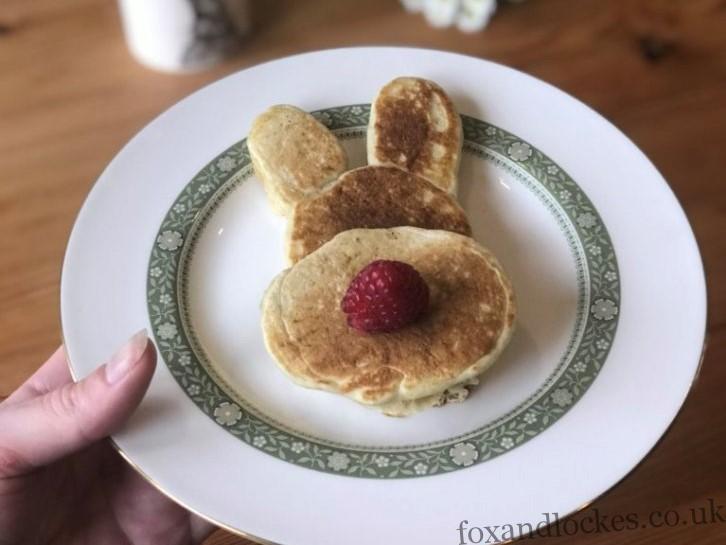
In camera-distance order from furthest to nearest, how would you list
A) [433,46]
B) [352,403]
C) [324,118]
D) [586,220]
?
1. [433,46]
2. [324,118]
3. [586,220]
4. [352,403]

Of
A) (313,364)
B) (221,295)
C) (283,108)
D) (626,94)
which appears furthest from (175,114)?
(626,94)

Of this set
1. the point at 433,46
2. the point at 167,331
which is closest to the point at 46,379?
the point at 167,331

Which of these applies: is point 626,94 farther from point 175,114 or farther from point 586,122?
point 175,114

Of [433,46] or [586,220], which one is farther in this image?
[433,46]

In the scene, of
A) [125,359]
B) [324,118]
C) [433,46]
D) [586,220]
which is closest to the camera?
[125,359]

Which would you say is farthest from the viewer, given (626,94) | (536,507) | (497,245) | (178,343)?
(626,94)

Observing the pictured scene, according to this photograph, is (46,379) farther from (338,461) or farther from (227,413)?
(338,461)

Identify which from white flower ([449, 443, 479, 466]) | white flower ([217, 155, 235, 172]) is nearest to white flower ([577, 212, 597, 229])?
white flower ([449, 443, 479, 466])
